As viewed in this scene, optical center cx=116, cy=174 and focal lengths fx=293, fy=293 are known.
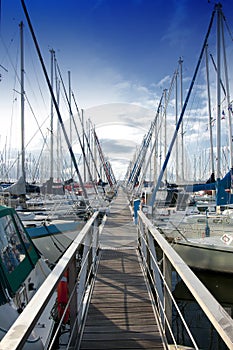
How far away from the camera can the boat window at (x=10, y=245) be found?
392 cm

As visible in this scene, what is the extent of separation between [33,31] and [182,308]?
7029mm

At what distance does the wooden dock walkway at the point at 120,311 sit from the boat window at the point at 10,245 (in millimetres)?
1202

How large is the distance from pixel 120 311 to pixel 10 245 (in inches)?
71.9

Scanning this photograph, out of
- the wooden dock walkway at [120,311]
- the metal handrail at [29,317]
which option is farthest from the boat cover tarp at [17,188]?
the metal handrail at [29,317]

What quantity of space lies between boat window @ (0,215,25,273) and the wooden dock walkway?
1.20m

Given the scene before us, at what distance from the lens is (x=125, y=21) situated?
27.7 ft

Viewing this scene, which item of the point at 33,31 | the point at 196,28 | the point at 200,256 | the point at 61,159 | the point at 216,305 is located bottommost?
the point at 200,256

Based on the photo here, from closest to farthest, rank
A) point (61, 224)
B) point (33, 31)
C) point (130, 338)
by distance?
point (130, 338)
point (33, 31)
point (61, 224)

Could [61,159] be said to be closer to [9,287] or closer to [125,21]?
[125,21]

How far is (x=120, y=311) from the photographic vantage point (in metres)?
3.54

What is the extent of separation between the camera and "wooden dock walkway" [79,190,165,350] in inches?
113

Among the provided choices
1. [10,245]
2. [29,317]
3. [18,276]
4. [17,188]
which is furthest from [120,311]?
[17,188]

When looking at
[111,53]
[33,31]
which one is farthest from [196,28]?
[33,31]

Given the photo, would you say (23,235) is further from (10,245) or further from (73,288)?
(73,288)
